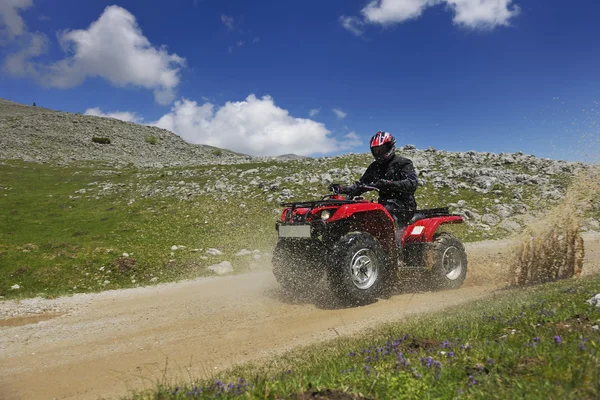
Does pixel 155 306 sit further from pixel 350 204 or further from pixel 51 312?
pixel 350 204

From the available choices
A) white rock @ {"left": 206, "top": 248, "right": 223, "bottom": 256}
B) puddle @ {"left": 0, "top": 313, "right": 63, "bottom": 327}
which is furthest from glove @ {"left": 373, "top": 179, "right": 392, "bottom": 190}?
white rock @ {"left": 206, "top": 248, "right": 223, "bottom": 256}

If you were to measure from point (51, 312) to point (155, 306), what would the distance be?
102 inches

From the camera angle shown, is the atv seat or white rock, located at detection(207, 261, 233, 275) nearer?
the atv seat

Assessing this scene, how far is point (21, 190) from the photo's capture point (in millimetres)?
28375

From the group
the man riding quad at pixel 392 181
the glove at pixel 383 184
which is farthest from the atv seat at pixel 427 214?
the glove at pixel 383 184

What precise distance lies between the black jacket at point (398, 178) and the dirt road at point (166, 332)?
7.90 feet

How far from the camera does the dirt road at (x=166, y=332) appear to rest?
538 centimetres

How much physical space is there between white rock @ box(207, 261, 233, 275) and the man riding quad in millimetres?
6080

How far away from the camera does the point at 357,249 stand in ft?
27.2

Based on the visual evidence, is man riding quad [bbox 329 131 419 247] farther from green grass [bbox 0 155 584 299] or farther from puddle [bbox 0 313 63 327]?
puddle [bbox 0 313 63 327]

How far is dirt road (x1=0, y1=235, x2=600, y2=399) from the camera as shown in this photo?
212 inches

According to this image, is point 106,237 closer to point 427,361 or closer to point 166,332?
point 166,332

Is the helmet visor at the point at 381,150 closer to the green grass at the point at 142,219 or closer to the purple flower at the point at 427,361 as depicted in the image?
the purple flower at the point at 427,361

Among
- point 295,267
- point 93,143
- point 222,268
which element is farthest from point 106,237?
point 93,143
